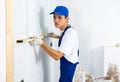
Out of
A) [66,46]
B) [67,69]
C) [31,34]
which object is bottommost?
[67,69]

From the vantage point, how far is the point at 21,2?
151 centimetres

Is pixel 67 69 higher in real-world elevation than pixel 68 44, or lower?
lower

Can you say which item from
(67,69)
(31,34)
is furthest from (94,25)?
(31,34)

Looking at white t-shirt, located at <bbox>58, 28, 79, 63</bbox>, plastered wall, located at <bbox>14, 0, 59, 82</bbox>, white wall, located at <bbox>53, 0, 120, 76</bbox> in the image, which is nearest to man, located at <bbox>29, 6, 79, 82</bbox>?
white t-shirt, located at <bbox>58, 28, 79, 63</bbox>

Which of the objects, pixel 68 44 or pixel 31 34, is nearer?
pixel 31 34

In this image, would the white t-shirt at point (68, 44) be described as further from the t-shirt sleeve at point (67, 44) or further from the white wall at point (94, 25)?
the white wall at point (94, 25)

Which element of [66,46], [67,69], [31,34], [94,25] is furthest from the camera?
[94,25]

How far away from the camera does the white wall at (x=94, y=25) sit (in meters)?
2.90

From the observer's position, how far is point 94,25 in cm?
294

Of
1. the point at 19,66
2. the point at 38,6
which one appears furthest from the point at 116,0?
the point at 19,66
